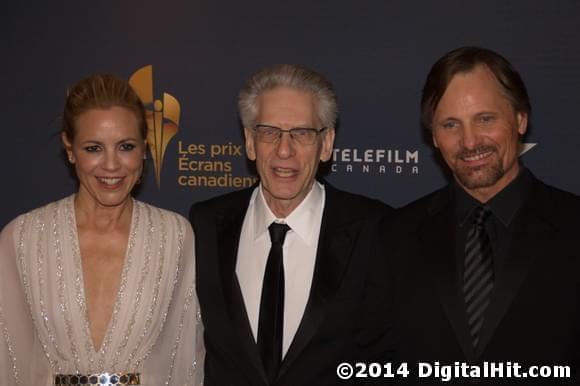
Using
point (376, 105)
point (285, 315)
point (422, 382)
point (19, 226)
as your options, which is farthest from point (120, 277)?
point (376, 105)

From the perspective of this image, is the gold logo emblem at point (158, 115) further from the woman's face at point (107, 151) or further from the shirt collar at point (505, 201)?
the shirt collar at point (505, 201)

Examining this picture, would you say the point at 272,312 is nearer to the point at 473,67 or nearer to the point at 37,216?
the point at 37,216

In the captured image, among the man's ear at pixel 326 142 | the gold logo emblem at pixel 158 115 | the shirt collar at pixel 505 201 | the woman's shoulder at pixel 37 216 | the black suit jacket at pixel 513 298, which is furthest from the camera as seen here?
the gold logo emblem at pixel 158 115

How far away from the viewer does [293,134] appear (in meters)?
2.80

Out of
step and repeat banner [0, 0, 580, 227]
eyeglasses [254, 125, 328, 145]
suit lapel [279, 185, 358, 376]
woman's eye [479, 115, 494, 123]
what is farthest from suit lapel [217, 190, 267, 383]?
step and repeat banner [0, 0, 580, 227]

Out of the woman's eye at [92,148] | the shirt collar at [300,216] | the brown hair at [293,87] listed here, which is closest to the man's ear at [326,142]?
the brown hair at [293,87]

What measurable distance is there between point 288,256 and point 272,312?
234 mm

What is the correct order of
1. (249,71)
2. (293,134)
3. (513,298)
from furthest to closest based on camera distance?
(249,71)
(293,134)
(513,298)

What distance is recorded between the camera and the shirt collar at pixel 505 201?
2.55m

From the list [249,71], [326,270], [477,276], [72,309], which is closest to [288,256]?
[326,270]

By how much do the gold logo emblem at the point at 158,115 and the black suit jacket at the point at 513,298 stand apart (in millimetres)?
2115

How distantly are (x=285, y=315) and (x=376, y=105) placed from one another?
1.88 metres

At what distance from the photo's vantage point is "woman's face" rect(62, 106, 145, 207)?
2.69m

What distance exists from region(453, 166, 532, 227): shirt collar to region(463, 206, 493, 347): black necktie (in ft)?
0.13
